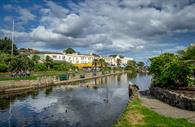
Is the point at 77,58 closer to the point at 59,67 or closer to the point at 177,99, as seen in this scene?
the point at 59,67

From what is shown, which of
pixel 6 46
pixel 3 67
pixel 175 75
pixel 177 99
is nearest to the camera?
pixel 177 99

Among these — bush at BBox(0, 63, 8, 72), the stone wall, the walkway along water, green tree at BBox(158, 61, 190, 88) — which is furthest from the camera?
bush at BBox(0, 63, 8, 72)

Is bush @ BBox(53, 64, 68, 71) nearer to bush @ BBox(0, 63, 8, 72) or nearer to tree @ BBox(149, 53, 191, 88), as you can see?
bush @ BBox(0, 63, 8, 72)

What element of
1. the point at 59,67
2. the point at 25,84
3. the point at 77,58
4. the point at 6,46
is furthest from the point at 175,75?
the point at 77,58

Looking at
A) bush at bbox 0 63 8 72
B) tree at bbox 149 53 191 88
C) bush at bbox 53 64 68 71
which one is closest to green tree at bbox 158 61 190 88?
tree at bbox 149 53 191 88

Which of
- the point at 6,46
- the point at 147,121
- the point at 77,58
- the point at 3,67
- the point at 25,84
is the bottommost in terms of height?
the point at 147,121

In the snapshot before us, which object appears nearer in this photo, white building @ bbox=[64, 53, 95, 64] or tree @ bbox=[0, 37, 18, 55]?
tree @ bbox=[0, 37, 18, 55]

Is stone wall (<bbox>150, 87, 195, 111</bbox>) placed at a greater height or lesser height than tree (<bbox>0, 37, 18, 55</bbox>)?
lesser

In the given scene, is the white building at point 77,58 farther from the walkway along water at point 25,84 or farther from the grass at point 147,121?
the grass at point 147,121

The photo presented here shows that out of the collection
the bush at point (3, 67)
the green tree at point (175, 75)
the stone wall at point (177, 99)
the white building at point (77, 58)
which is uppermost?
the white building at point (77, 58)

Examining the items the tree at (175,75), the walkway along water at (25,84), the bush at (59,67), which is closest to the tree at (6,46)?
the bush at (59,67)

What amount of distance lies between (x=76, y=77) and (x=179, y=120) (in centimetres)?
6408

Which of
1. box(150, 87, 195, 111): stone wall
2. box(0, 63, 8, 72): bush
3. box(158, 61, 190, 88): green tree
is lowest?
box(150, 87, 195, 111): stone wall

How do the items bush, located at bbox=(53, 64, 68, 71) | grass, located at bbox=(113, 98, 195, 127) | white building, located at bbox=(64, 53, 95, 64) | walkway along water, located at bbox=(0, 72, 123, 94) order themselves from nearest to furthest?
grass, located at bbox=(113, 98, 195, 127)
walkway along water, located at bbox=(0, 72, 123, 94)
bush, located at bbox=(53, 64, 68, 71)
white building, located at bbox=(64, 53, 95, 64)
